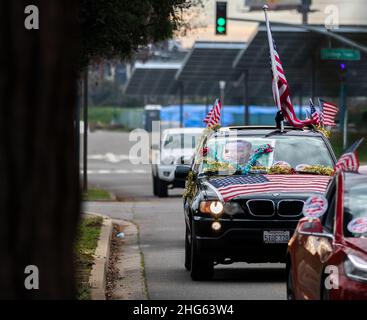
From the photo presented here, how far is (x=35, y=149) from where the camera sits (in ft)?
17.4

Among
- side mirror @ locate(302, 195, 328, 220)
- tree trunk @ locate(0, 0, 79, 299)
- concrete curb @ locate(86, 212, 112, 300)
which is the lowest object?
concrete curb @ locate(86, 212, 112, 300)

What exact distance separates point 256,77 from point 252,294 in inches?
2201

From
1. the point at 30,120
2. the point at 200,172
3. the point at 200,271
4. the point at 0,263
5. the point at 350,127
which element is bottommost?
the point at 350,127

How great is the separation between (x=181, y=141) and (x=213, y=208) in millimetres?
19329

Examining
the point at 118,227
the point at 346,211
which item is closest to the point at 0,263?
the point at 346,211

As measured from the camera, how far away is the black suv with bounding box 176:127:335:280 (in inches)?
522

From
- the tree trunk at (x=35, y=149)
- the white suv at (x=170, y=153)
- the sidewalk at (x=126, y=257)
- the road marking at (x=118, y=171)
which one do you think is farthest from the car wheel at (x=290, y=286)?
the road marking at (x=118, y=171)

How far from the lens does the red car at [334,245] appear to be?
8.20m

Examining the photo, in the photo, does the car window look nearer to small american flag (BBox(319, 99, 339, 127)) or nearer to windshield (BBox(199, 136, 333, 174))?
windshield (BBox(199, 136, 333, 174))

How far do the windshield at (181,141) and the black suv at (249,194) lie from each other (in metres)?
17.5

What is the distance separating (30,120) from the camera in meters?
5.29

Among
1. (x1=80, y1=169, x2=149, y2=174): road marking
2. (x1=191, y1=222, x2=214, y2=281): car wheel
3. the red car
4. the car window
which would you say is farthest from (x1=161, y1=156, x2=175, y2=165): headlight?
the car window

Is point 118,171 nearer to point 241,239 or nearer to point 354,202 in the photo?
point 241,239

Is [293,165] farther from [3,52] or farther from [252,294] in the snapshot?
[3,52]
